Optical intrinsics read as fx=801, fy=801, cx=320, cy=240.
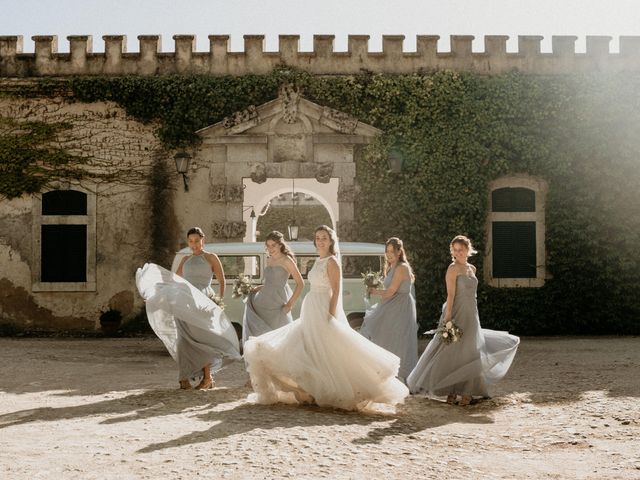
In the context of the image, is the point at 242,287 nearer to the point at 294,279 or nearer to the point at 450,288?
the point at 294,279

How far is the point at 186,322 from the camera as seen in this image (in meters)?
7.95

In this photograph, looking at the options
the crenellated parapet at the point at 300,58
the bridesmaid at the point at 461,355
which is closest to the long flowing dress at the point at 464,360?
the bridesmaid at the point at 461,355

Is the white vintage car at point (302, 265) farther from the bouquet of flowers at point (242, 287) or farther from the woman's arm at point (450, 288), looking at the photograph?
the woman's arm at point (450, 288)

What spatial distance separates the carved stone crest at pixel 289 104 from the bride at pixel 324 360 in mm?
8364

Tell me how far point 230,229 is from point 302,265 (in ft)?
11.0

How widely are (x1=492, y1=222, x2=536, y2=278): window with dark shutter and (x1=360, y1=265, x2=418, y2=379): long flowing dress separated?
289 inches

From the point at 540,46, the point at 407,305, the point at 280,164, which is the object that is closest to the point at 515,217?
the point at 540,46

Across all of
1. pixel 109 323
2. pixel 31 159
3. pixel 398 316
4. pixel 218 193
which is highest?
pixel 31 159

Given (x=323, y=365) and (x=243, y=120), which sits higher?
(x=243, y=120)

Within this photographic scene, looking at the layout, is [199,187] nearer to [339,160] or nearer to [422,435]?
[339,160]

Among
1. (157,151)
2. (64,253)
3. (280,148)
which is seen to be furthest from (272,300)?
(64,253)

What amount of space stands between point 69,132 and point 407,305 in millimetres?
9506

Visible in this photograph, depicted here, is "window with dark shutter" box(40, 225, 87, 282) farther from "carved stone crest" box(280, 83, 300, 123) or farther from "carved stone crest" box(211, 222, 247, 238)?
"carved stone crest" box(280, 83, 300, 123)

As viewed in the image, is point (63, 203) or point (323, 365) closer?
point (323, 365)
